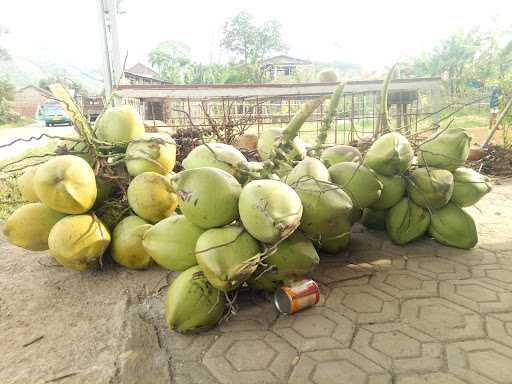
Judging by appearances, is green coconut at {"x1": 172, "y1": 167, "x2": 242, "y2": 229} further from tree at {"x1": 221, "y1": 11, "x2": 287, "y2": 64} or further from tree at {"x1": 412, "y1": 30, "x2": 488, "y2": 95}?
tree at {"x1": 221, "y1": 11, "x2": 287, "y2": 64}

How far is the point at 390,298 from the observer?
77.4 inches

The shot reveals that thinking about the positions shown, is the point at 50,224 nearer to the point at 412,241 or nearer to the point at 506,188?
the point at 412,241

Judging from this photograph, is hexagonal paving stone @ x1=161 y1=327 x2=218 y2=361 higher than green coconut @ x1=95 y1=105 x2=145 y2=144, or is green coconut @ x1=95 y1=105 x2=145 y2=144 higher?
green coconut @ x1=95 y1=105 x2=145 y2=144

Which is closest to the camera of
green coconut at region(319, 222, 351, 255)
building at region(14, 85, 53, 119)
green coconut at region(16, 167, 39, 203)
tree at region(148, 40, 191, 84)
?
green coconut at region(319, 222, 351, 255)

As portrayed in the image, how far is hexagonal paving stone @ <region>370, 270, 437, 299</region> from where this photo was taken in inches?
78.8

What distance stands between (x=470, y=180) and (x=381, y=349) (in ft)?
4.45

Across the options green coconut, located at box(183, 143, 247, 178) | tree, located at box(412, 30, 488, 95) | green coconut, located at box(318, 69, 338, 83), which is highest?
tree, located at box(412, 30, 488, 95)

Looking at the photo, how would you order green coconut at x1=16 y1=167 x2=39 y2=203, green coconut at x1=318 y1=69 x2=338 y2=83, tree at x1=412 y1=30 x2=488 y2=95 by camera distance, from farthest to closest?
tree at x1=412 y1=30 x2=488 y2=95 → green coconut at x1=318 y1=69 x2=338 y2=83 → green coconut at x1=16 y1=167 x2=39 y2=203

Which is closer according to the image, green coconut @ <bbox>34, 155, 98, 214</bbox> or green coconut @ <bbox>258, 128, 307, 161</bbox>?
green coconut @ <bbox>34, 155, 98, 214</bbox>

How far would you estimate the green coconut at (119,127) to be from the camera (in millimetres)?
2549

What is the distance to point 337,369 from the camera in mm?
1482

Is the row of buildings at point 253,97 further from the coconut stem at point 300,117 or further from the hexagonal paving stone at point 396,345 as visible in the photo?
the hexagonal paving stone at point 396,345

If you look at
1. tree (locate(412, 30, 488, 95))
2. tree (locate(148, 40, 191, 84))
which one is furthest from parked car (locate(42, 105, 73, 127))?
tree (locate(412, 30, 488, 95))

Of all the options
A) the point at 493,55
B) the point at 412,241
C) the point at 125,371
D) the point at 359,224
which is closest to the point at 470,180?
the point at 412,241
